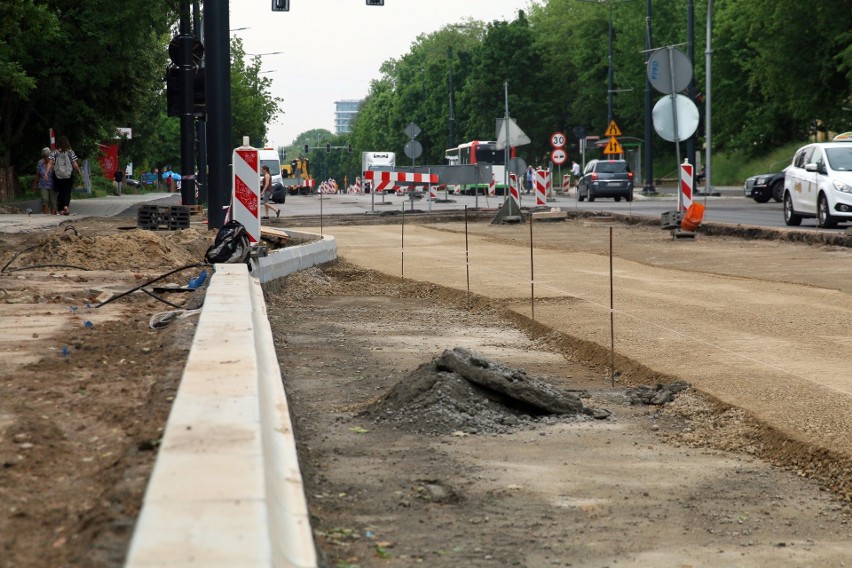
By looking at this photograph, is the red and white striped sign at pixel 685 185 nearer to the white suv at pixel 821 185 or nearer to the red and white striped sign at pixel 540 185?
the white suv at pixel 821 185

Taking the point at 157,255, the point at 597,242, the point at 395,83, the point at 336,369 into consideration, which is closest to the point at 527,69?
the point at 395,83

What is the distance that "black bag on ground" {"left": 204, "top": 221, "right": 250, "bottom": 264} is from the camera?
13.5 metres

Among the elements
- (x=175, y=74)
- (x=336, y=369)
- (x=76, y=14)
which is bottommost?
(x=336, y=369)

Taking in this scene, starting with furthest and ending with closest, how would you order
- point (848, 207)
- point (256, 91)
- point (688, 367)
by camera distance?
point (256, 91) < point (848, 207) < point (688, 367)

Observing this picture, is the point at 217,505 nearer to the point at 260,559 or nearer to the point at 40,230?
the point at 260,559

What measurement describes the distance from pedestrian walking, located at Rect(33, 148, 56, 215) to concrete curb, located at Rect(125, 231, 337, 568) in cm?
2417

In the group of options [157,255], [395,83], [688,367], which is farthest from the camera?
[395,83]

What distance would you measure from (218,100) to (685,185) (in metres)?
9.56

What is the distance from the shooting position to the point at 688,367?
28.8ft

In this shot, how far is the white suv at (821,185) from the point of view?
23797mm

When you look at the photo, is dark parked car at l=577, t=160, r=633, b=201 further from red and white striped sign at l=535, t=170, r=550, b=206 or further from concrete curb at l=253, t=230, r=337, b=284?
concrete curb at l=253, t=230, r=337, b=284

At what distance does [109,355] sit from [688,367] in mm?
3558

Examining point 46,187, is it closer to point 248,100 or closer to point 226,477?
point 226,477

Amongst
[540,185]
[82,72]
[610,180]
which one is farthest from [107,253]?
[610,180]
